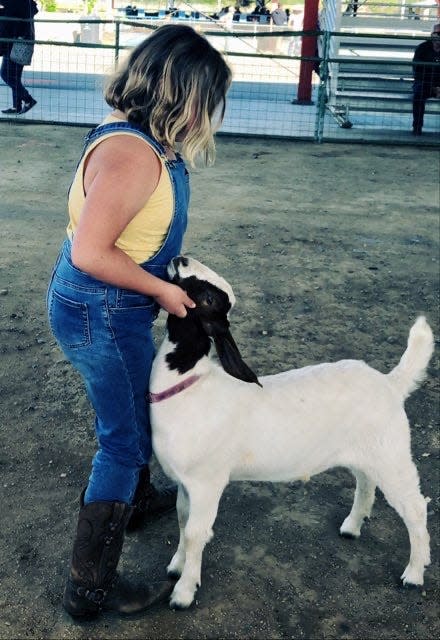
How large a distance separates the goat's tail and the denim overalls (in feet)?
3.30

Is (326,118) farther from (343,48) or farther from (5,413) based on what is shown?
(5,413)

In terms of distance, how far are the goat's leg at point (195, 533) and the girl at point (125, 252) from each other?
17 cm

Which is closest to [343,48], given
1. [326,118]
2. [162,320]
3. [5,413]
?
[326,118]

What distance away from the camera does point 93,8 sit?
2852 cm

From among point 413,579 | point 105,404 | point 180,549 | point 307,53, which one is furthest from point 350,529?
point 307,53

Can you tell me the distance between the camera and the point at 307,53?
49.6 ft

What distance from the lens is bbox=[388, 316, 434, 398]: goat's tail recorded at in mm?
3006

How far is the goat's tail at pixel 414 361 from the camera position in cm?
301

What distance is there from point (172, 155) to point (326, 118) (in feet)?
38.6

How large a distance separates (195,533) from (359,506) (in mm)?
859

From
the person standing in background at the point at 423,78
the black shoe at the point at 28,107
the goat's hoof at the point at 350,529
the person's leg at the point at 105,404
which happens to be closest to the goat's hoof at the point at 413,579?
the goat's hoof at the point at 350,529

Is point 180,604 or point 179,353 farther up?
point 179,353

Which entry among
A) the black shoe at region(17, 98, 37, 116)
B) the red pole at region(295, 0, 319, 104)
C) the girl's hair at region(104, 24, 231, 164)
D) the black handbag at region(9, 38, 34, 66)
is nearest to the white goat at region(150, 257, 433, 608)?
the girl's hair at region(104, 24, 231, 164)

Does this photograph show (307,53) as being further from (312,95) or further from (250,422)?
(250,422)
